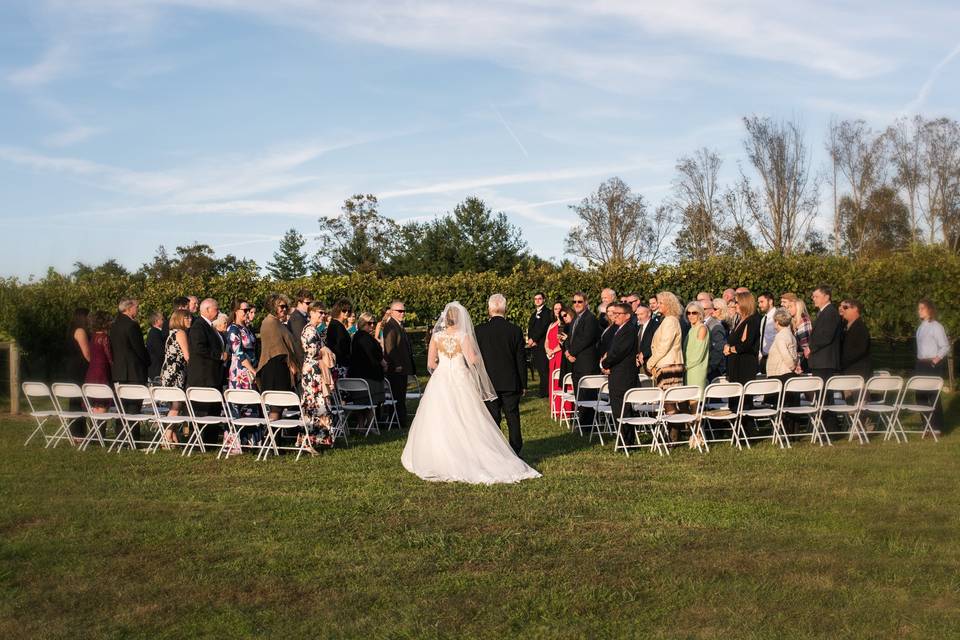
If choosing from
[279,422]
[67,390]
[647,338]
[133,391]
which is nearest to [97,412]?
[67,390]

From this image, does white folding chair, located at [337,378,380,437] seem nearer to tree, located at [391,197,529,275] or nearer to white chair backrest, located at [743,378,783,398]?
white chair backrest, located at [743,378,783,398]

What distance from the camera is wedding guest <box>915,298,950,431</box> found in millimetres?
12352

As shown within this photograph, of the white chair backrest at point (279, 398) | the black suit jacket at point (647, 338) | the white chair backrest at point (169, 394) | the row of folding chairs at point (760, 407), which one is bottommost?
the row of folding chairs at point (760, 407)

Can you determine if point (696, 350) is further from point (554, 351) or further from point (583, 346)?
point (554, 351)

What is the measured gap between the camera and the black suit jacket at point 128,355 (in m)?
12.3

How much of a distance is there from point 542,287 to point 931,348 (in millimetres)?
12223

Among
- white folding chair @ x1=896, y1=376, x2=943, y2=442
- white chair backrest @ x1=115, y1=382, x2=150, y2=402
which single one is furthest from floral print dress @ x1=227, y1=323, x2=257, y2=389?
white folding chair @ x1=896, y1=376, x2=943, y2=442

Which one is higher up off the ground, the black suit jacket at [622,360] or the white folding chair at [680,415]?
the black suit jacket at [622,360]

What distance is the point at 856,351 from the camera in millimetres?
12414

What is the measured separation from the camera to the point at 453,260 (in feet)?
164

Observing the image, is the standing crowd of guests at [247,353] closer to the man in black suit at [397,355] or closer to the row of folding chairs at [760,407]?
the man in black suit at [397,355]

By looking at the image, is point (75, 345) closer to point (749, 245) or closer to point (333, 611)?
point (333, 611)

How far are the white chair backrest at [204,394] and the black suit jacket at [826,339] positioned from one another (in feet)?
24.6

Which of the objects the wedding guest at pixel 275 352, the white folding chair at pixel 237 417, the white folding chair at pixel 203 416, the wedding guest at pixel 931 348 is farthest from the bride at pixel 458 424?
the wedding guest at pixel 931 348
